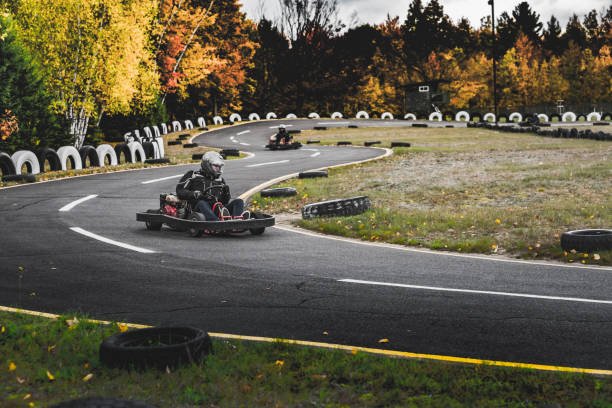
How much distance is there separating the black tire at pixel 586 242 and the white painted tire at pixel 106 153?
69.9 ft

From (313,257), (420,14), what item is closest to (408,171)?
(313,257)

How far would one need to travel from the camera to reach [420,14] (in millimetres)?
93750

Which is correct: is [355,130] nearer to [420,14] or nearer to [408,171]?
[408,171]

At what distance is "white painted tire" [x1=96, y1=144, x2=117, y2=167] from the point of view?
27.6 meters

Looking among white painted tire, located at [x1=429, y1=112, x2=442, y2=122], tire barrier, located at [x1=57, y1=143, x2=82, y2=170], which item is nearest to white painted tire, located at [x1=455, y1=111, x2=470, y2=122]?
white painted tire, located at [x1=429, y1=112, x2=442, y2=122]

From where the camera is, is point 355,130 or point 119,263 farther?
point 355,130

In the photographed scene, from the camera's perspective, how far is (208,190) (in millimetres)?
12109

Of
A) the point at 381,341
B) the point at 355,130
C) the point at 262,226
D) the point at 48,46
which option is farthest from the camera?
the point at 355,130

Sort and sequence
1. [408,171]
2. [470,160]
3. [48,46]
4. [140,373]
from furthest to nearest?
1. [48,46]
2. [470,160]
3. [408,171]
4. [140,373]

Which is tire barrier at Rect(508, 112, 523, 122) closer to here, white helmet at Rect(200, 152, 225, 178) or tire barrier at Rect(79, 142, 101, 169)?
tire barrier at Rect(79, 142, 101, 169)

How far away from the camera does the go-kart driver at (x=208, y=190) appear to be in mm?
11883

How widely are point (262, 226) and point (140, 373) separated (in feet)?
22.8

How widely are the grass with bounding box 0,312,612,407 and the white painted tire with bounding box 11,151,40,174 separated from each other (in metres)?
19.2

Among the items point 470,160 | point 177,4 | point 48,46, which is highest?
point 177,4
